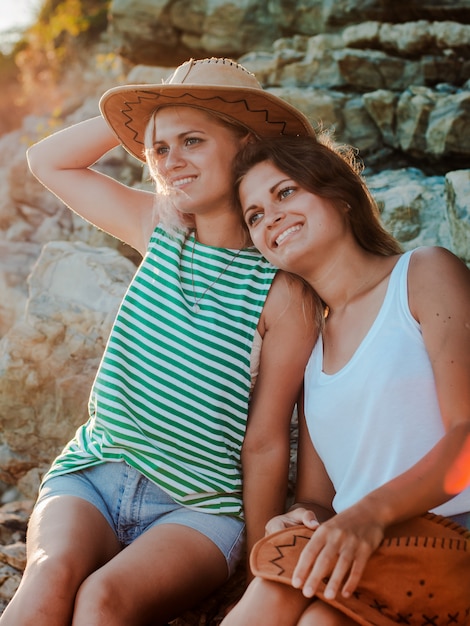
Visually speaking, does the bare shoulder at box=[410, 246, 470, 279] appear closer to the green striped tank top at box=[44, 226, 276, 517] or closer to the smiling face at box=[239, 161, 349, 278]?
the smiling face at box=[239, 161, 349, 278]

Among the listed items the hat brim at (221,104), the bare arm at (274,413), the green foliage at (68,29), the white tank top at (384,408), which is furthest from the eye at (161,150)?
the green foliage at (68,29)

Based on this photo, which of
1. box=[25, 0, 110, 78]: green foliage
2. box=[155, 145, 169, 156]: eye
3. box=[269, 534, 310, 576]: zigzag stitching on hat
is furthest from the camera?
box=[25, 0, 110, 78]: green foliage

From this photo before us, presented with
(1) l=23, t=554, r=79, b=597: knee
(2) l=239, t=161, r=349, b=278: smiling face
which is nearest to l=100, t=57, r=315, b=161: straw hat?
(2) l=239, t=161, r=349, b=278: smiling face

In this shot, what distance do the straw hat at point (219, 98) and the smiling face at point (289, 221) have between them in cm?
30

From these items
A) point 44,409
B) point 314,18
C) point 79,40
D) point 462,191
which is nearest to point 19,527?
point 44,409

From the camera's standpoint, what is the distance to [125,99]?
3.09 metres

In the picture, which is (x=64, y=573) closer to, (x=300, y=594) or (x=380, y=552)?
(x=300, y=594)

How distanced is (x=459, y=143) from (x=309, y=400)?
299 centimetres

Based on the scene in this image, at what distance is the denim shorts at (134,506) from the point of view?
9.15ft

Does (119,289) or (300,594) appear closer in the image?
(300,594)

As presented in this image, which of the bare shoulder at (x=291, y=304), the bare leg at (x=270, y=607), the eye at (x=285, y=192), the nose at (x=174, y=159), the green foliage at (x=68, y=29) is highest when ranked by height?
the green foliage at (x=68, y=29)

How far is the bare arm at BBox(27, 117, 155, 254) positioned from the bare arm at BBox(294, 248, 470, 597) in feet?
4.43

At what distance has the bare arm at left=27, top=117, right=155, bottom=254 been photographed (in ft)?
11.0

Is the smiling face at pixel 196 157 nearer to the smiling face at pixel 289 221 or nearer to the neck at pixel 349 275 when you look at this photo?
the smiling face at pixel 289 221
